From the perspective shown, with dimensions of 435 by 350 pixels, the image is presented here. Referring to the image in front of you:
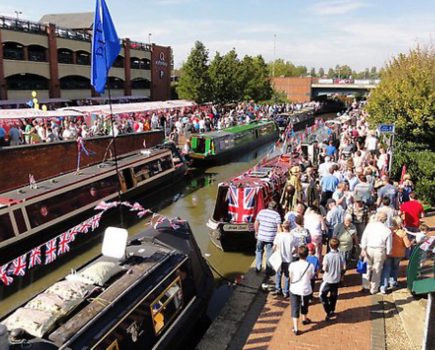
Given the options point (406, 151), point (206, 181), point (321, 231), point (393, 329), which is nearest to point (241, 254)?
point (321, 231)

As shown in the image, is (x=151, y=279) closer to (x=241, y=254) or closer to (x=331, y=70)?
(x=241, y=254)

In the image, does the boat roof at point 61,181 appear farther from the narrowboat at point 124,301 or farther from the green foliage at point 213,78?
the green foliage at point 213,78

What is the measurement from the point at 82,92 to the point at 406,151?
29990 millimetres

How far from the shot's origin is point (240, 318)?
762 centimetres

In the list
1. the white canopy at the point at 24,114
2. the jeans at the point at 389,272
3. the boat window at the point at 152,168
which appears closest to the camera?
the jeans at the point at 389,272

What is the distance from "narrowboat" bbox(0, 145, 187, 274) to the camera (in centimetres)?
1075

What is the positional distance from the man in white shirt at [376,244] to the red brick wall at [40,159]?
41.7ft

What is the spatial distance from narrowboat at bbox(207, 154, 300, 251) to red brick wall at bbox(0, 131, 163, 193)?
331 inches

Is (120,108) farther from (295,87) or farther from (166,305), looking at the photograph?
(295,87)

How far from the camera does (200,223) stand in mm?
14805

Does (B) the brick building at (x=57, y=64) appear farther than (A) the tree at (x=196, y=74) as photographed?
No

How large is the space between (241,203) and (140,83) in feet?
130

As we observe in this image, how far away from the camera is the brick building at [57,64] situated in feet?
104

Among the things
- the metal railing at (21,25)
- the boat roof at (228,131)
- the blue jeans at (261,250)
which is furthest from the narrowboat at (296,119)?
the blue jeans at (261,250)
